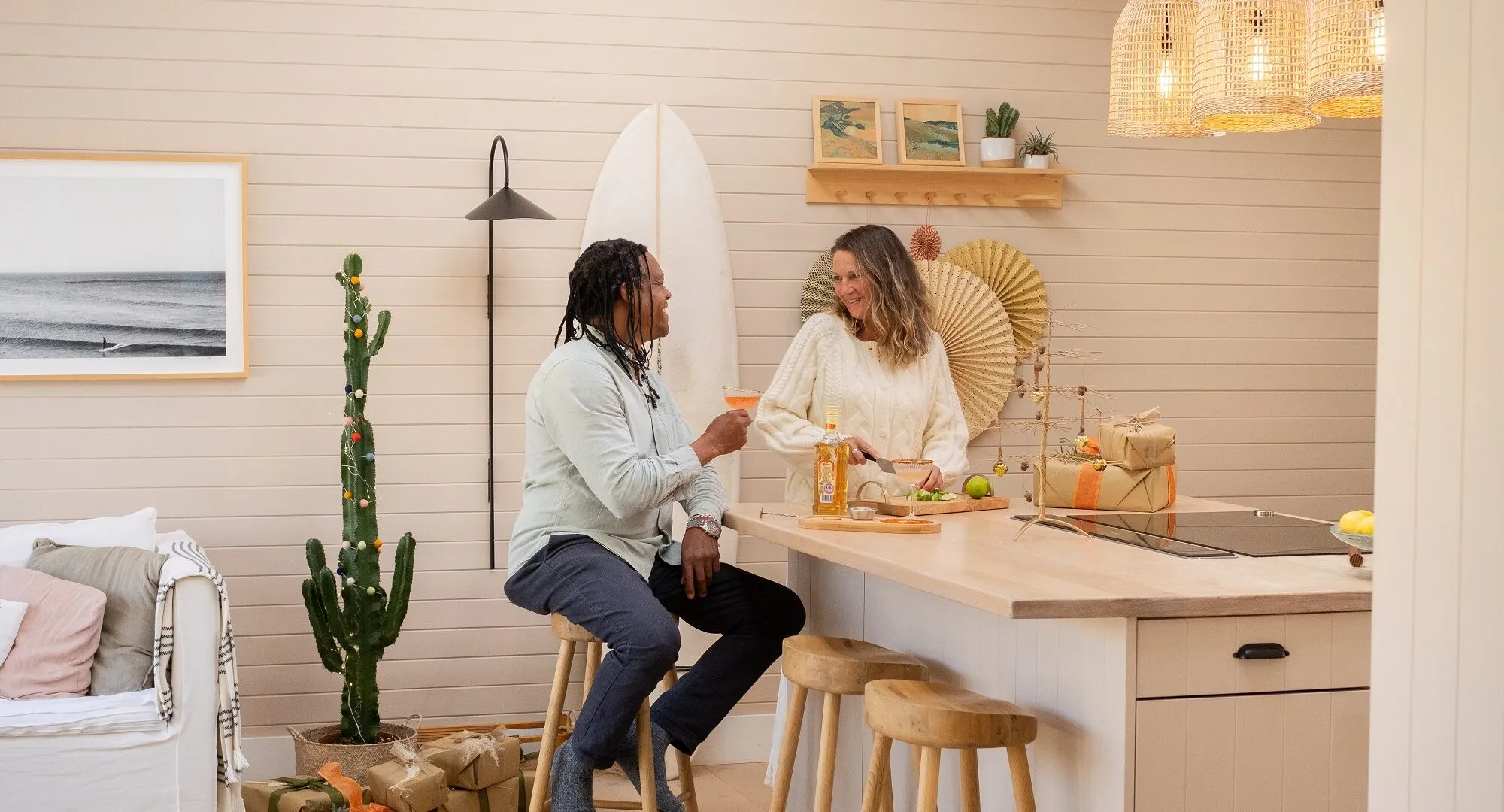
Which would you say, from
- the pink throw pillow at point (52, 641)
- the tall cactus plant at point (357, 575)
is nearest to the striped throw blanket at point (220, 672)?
the pink throw pillow at point (52, 641)

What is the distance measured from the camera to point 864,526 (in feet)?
8.02

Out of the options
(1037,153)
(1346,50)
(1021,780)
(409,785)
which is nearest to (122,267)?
(409,785)

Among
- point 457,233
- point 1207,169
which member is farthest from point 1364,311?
point 457,233

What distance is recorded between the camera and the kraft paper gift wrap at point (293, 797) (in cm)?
320

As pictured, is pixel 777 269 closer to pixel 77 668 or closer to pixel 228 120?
pixel 228 120

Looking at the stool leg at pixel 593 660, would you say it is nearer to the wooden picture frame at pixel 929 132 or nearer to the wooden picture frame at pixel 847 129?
the wooden picture frame at pixel 847 129

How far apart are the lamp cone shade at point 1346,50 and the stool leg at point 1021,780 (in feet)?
4.33

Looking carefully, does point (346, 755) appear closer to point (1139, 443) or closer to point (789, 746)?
point (789, 746)

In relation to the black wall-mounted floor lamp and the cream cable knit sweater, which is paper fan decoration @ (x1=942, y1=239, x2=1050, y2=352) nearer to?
the cream cable knit sweater

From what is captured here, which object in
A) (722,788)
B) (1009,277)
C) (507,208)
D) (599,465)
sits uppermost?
(507,208)

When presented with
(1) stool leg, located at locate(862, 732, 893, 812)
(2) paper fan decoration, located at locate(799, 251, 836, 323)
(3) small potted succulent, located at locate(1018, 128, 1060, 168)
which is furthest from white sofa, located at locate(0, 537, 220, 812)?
(3) small potted succulent, located at locate(1018, 128, 1060, 168)

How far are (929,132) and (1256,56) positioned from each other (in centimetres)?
175

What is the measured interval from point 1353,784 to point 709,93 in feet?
9.54

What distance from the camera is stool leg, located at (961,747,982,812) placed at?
195 centimetres
